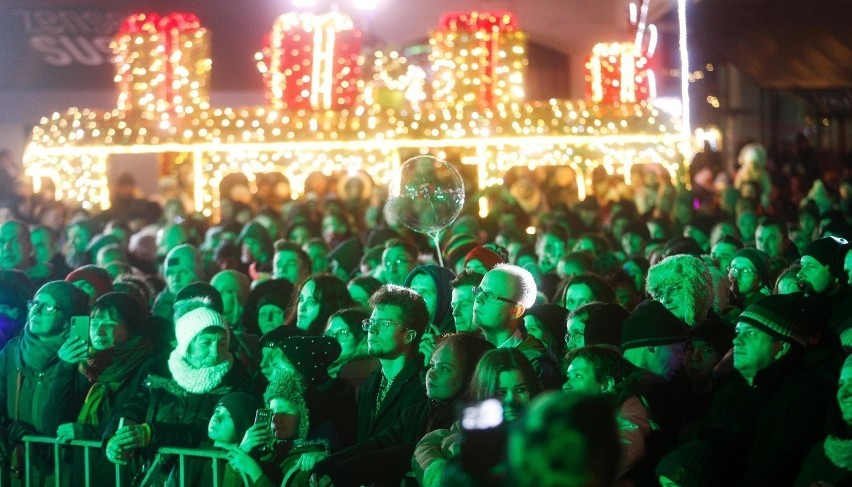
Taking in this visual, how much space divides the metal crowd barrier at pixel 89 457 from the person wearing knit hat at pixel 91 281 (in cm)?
213

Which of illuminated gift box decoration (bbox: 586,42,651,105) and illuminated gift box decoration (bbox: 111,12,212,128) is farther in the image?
illuminated gift box decoration (bbox: 586,42,651,105)

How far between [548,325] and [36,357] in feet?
9.50

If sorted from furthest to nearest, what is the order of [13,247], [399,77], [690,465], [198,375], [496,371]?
[399,77] < [13,247] < [198,375] < [496,371] < [690,465]

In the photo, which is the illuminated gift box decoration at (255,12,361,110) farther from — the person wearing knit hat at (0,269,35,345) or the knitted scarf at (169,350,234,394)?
the knitted scarf at (169,350,234,394)

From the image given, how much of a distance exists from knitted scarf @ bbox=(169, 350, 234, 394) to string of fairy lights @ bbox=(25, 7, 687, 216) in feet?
45.0

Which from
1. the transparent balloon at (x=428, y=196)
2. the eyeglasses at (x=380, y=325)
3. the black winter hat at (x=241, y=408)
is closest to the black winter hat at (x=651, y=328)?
the eyeglasses at (x=380, y=325)

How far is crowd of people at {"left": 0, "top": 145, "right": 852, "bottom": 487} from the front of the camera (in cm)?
468

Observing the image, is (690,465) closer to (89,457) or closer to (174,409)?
(174,409)

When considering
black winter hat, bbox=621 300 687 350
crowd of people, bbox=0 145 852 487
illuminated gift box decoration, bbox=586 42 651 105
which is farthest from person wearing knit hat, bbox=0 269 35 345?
illuminated gift box decoration, bbox=586 42 651 105

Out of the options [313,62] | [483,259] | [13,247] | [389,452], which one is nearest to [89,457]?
[389,452]

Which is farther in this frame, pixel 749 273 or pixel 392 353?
pixel 749 273

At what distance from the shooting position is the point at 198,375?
6359 millimetres

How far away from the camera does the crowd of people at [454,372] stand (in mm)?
4680

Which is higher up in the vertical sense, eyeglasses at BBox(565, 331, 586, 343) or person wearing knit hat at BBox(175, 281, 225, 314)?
person wearing knit hat at BBox(175, 281, 225, 314)
